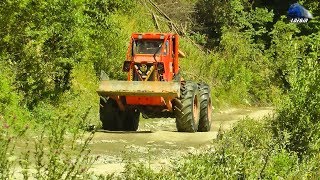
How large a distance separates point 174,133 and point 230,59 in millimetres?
14977

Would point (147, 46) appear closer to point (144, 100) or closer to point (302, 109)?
point (144, 100)

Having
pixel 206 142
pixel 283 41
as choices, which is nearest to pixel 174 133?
pixel 206 142

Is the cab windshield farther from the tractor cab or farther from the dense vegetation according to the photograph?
the dense vegetation

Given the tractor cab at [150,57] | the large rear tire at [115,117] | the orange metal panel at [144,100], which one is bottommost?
the large rear tire at [115,117]

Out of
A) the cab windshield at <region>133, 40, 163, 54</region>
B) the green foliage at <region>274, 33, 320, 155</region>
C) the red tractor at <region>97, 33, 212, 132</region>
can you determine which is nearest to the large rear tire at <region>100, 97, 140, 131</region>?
the red tractor at <region>97, 33, 212, 132</region>

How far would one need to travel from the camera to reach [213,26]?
3123cm

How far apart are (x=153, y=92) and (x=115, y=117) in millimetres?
1873

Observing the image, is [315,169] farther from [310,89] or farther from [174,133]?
[174,133]

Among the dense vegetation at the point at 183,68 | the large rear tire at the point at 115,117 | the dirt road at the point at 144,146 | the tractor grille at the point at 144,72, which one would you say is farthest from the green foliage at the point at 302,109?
the large rear tire at the point at 115,117

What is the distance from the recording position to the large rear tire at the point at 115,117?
1376 cm

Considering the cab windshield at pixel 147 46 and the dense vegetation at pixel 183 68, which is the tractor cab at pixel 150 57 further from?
the dense vegetation at pixel 183 68

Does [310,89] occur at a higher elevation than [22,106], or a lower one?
higher

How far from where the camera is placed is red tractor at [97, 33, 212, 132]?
41.3ft

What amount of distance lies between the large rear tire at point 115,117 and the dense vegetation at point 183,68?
1.51 ft
